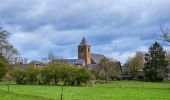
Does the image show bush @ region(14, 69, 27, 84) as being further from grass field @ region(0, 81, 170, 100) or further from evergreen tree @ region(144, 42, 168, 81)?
evergreen tree @ region(144, 42, 168, 81)

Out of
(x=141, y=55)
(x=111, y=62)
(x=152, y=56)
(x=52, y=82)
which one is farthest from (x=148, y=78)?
(x=52, y=82)

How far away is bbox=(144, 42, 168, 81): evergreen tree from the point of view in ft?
429

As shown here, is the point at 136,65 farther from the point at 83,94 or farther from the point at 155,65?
the point at 83,94

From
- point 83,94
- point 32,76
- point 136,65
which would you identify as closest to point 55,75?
point 32,76

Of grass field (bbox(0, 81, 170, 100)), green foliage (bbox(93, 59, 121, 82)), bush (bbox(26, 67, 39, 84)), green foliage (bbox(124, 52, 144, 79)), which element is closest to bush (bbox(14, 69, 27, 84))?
bush (bbox(26, 67, 39, 84))

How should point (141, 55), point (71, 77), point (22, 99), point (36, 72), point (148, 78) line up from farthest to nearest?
point (141, 55)
point (148, 78)
point (36, 72)
point (71, 77)
point (22, 99)

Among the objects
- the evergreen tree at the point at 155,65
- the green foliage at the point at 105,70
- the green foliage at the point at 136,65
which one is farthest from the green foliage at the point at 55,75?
the green foliage at the point at 136,65

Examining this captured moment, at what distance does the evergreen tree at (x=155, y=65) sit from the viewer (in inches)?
5153

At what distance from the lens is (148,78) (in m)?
134

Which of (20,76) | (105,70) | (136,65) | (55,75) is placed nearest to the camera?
(55,75)

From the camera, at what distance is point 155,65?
13200 centimetres

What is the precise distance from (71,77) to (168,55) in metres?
62.4

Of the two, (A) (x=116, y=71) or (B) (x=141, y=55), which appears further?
(B) (x=141, y=55)

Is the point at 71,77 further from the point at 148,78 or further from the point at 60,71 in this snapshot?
the point at 148,78
